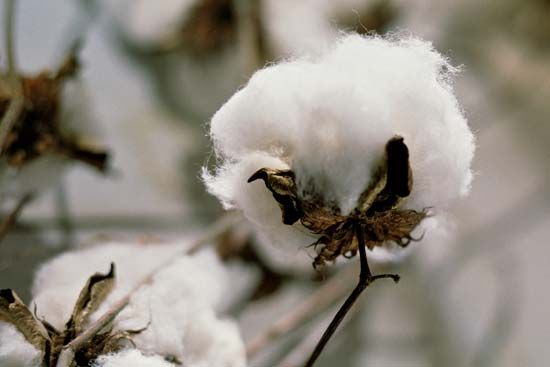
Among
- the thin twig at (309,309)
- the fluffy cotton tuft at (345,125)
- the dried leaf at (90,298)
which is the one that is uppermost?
the thin twig at (309,309)

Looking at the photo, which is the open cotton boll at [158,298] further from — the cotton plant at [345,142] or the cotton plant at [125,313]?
the cotton plant at [345,142]

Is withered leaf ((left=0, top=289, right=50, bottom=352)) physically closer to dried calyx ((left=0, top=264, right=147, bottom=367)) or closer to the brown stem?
dried calyx ((left=0, top=264, right=147, bottom=367))

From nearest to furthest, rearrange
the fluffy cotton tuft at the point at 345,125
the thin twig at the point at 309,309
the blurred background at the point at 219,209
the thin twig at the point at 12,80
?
1. the fluffy cotton tuft at the point at 345,125
2. the thin twig at the point at 12,80
3. the thin twig at the point at 309,309
4. the blurred background at the point at 219,209

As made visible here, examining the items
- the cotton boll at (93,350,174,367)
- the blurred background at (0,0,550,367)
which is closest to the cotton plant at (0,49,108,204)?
the blurred background at (0,0,550,367)

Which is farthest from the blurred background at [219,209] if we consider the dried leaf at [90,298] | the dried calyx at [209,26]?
the dried leaf at [90,298]

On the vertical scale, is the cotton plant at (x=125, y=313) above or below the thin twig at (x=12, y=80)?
below
